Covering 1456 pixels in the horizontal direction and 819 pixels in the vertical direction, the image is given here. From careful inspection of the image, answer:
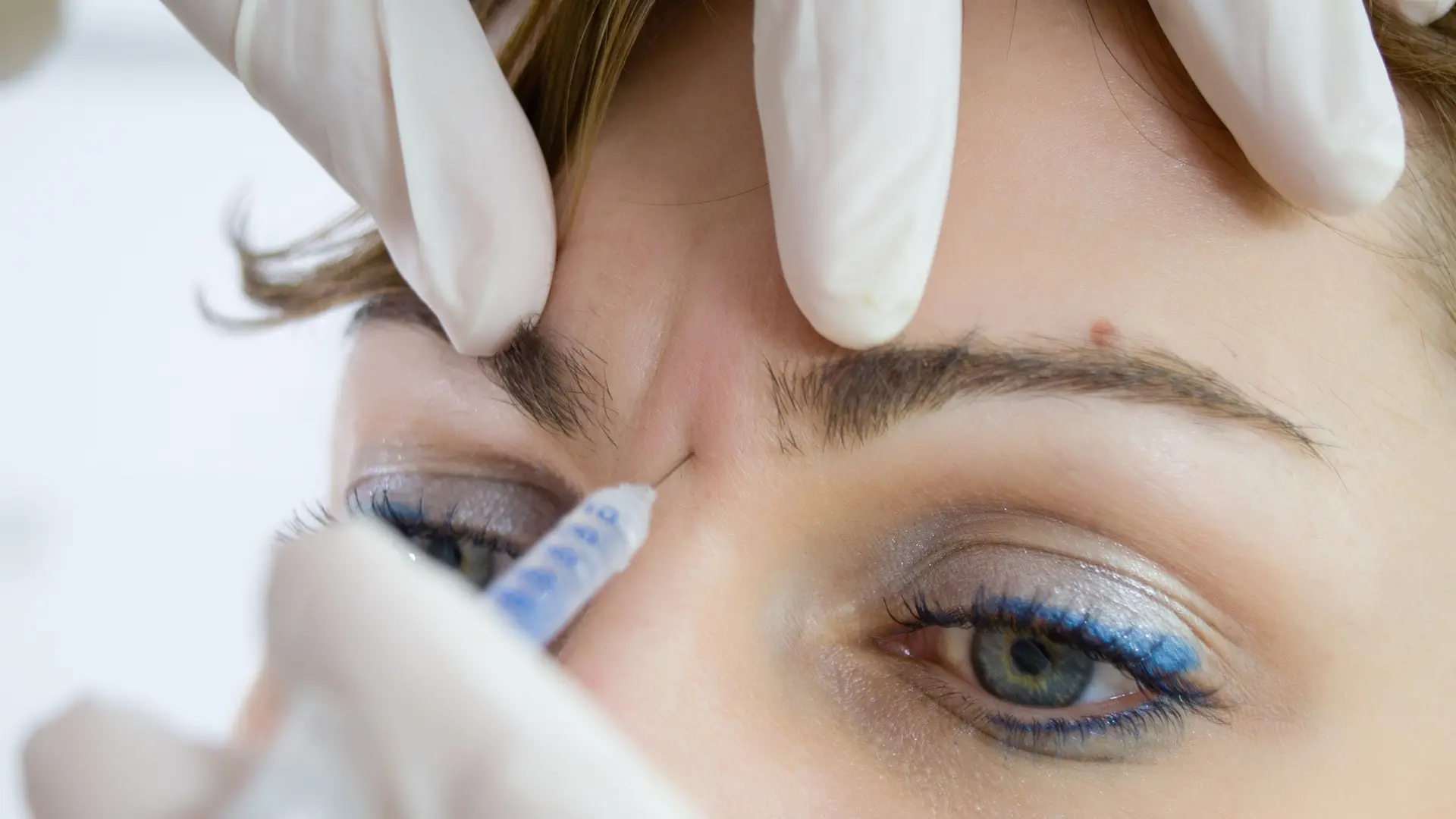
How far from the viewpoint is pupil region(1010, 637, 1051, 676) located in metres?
0.67

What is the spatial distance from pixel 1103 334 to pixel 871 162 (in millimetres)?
165

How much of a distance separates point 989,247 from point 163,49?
7.56 ft

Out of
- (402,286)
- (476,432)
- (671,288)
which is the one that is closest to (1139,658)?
(671,288)

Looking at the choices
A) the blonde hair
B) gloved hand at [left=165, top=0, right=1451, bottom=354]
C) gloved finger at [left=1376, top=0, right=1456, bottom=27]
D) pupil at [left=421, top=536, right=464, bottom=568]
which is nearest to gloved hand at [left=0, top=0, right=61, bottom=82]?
the blonde hair

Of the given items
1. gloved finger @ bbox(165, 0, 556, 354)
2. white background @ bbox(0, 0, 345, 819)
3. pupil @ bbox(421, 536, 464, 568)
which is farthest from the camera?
white background @ bbox(0, 0, 345, 819)

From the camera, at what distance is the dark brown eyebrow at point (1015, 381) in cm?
62

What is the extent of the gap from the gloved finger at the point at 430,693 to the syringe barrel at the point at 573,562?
19 centimetres

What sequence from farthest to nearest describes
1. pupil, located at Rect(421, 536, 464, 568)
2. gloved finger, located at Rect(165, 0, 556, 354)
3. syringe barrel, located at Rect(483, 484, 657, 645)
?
pupil, located at Rect(421, 536, 464, 568) < gloved finger, located at Rect(165, 0, 556, 354) < syringe barrel, located at Rect(483, 484, 657, 645)

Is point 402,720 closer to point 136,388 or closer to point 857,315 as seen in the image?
point 857,315

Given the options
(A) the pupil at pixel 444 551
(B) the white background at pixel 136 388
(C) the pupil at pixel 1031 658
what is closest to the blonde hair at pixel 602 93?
(A) the pupil at pixel 444 551

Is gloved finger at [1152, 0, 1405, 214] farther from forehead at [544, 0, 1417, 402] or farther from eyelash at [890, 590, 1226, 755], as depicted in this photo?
eyelash at [890, 590, 1226, 755]

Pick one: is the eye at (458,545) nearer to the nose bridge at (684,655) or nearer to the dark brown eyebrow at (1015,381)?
the nose bridge at (684,655)

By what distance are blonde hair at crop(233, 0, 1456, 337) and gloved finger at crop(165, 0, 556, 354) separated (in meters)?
0.07

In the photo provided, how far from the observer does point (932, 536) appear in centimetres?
65
